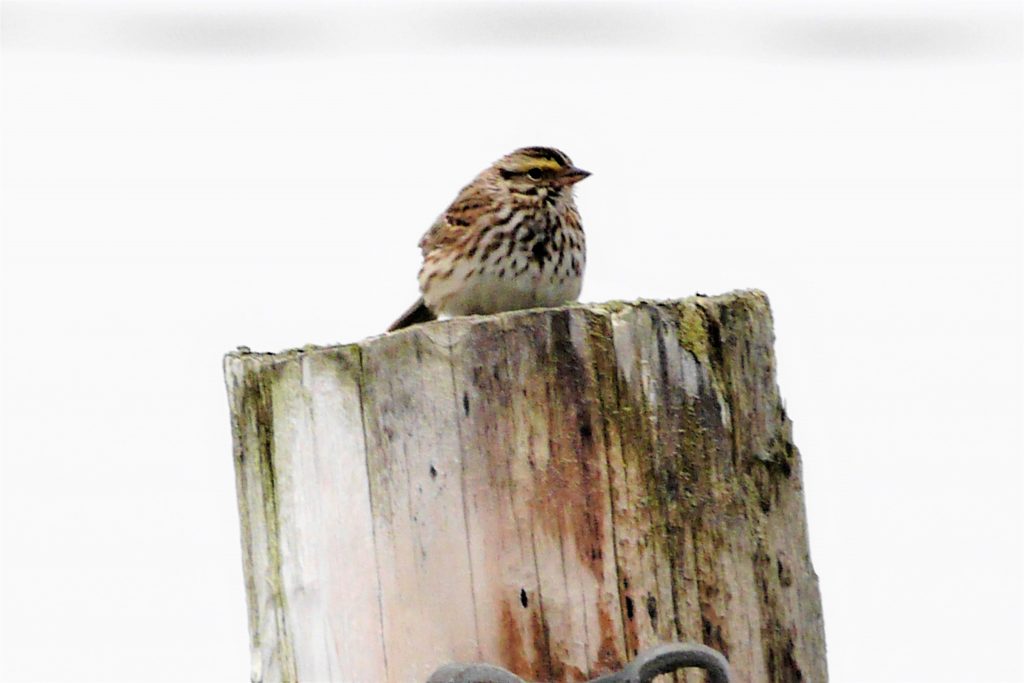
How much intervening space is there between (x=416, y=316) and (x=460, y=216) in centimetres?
51

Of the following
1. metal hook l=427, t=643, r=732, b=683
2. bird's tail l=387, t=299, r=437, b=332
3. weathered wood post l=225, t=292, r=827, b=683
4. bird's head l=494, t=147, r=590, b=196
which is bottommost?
metal hook l=427, t=643, r=732, b=683

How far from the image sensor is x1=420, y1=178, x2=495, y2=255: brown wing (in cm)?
636

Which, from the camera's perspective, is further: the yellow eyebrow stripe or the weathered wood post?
the yellow eyebrow stripe

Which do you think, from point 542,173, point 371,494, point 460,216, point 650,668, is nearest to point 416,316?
point 460,216

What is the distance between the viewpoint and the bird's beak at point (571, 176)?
655cm

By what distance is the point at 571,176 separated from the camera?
6.56 metres

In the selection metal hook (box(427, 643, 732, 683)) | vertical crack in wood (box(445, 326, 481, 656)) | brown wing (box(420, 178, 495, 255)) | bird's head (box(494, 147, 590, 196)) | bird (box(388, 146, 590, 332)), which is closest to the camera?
metal hook (box(427, 643, 732, 683))

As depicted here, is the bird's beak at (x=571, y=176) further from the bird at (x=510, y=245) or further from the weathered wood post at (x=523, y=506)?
the weathered wood post at (x=523, y=506)

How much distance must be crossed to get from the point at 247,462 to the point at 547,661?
858 mm

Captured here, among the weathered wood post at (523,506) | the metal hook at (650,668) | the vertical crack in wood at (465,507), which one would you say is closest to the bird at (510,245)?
the weathered wood post at (523,506)

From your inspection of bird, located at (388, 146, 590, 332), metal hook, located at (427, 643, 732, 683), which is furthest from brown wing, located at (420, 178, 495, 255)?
metal hook, located at (427, 643, 732, 683)

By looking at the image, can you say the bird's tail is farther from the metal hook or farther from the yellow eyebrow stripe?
the metal hook

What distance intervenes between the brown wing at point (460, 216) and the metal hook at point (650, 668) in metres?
3.30

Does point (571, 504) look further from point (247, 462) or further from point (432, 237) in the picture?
point (432, 237)
